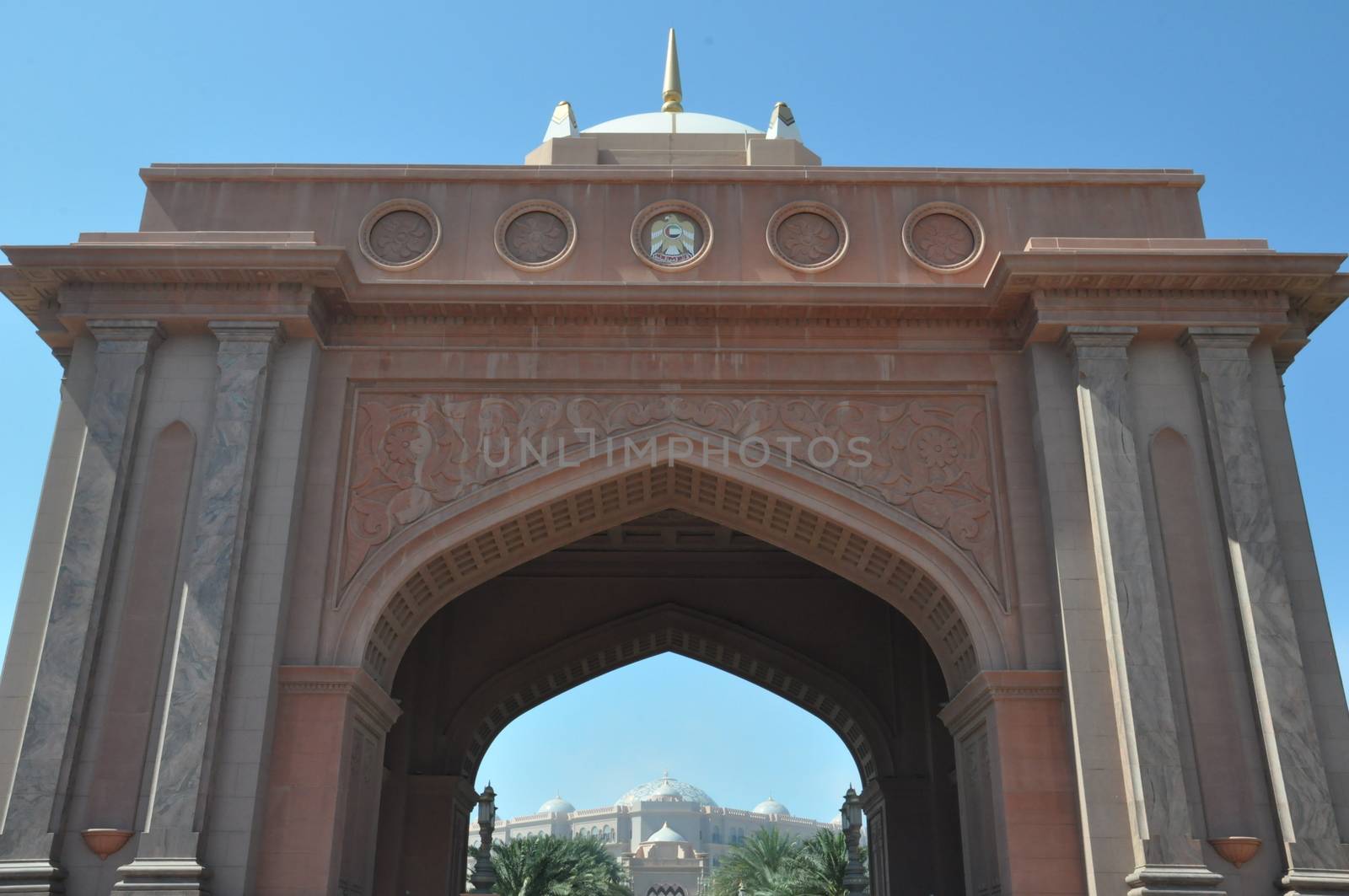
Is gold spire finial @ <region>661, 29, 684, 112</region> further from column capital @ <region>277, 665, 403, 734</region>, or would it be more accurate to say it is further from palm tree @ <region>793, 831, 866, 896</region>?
palm tree @ <region>793, 831, 866, 896</region>

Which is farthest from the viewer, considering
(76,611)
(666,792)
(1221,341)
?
(666,792)

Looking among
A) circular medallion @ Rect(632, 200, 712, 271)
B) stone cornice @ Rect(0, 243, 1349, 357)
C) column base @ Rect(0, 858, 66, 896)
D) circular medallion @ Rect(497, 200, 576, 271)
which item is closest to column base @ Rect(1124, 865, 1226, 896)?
stone cornice @ Rect(0, 243, 1349, 357)

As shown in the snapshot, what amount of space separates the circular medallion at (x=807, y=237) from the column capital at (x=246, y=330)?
228 inches

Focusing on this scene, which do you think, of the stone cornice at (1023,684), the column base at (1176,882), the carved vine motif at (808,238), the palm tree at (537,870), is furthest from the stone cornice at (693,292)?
the palm tree at (537,870)

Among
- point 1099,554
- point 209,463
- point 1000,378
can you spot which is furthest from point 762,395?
point 209,463

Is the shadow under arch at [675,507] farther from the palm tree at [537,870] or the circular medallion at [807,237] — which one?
the palm tree at [537,870]

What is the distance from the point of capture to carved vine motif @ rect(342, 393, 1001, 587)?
13.6m

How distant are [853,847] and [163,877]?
28.3ft

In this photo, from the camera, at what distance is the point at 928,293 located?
1419cm

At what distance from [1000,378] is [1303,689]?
14.7ft

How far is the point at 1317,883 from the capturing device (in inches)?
444

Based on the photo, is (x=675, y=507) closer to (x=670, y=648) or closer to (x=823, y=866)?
(x=670, y=648)

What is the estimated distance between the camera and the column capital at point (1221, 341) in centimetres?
1353

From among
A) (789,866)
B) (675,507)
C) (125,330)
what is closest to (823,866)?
(789,866)
